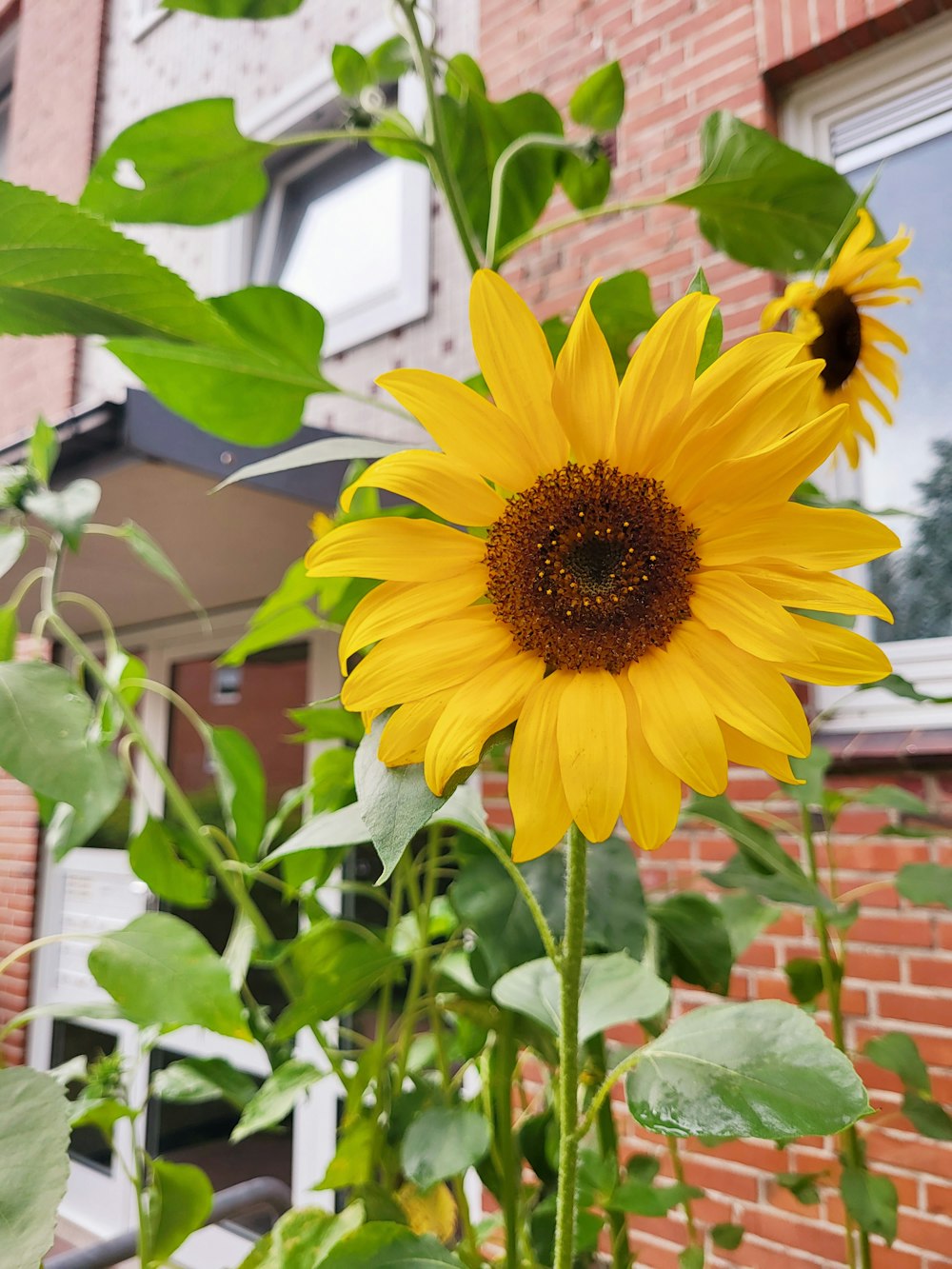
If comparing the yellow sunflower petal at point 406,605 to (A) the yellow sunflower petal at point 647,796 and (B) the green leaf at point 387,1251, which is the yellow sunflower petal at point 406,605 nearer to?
(A) the yellow sunflower petal at point 647,796

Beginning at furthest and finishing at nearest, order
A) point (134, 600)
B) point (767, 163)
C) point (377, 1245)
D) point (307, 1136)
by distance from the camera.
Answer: point (134, 600) < point (307, 1136) < point (767, 163) < point (377, 1245)

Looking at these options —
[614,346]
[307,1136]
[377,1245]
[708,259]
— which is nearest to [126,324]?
[614,346]

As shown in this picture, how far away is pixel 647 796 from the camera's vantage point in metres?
0.32

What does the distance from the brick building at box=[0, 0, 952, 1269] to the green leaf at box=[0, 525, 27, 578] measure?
1.01 meters

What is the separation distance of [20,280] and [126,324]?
0.03 metres

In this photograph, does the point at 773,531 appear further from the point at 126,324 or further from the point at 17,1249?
the point at 17,1249

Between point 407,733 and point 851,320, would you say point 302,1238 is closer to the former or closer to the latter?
point 407,733

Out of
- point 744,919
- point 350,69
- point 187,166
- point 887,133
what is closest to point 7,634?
point 187,166

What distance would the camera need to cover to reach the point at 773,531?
33 centimetres

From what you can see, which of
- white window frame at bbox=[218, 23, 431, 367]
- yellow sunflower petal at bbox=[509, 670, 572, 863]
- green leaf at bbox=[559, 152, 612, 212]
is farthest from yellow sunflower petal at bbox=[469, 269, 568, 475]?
white window frame at bbox=[218, 23, 431, 367]

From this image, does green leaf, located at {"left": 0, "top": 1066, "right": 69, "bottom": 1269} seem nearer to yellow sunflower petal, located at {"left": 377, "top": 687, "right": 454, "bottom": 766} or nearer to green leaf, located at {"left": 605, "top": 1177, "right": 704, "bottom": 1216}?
yellow sunflower petal, located at {"left": 377, "top": 687, "right": 454, "bottom": 766}

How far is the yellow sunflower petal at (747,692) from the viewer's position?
0.31 meters

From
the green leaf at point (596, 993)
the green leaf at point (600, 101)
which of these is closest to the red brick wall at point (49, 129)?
the green leaf at point (600, 101)

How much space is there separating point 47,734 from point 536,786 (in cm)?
23
